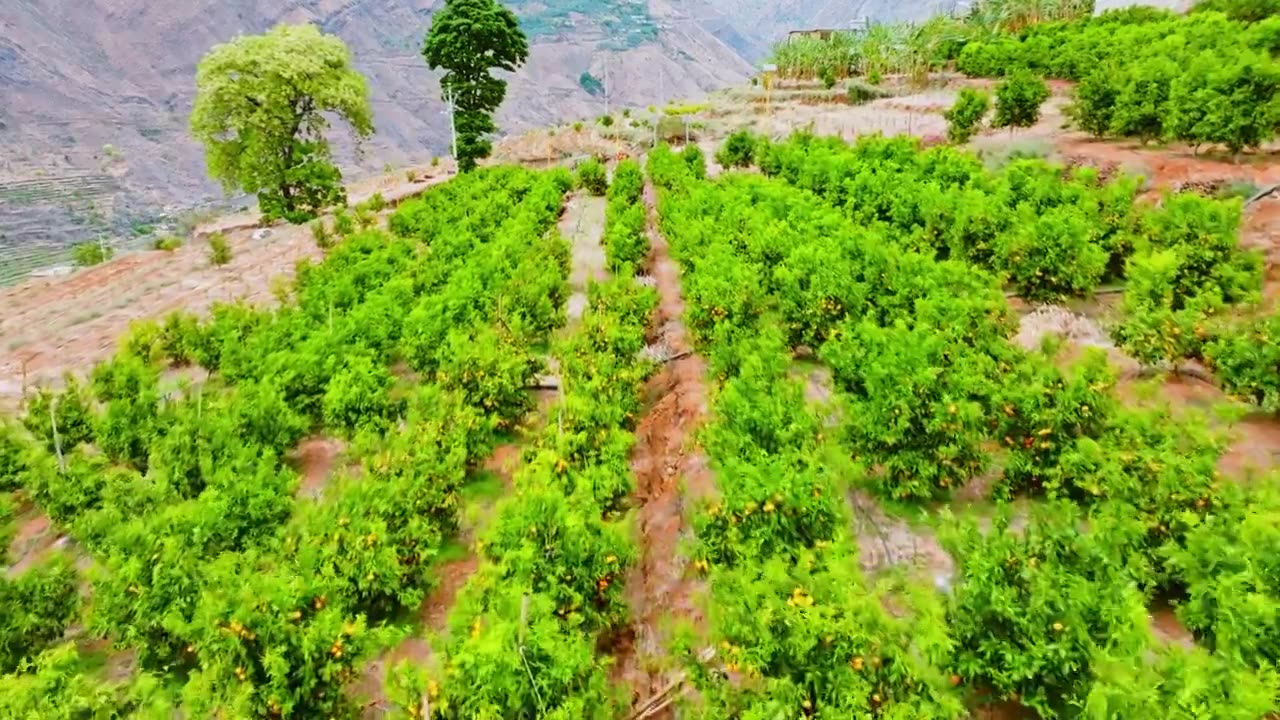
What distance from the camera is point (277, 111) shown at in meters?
31.5

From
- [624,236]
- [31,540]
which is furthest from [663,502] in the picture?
[624,236]

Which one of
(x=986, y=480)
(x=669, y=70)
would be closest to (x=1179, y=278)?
(x=986, y=480)

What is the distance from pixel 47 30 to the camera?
308ft

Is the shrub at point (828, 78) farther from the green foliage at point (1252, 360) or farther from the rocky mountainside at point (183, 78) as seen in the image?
the green foliage at point (1252, 360)

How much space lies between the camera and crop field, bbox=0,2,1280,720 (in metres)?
5.98

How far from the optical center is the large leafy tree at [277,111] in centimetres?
3052

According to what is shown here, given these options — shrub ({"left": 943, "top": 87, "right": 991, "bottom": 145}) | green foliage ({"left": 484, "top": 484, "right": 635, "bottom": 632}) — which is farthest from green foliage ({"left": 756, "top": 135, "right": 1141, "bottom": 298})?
green foliage ({"left": 484, "top": 484, "right": 635, "bottom": 632})

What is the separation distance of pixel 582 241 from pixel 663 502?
1626 cm

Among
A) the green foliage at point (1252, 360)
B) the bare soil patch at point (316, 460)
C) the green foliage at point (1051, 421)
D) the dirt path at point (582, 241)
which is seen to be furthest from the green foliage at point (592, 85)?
the green foliage at point (1051, 421)

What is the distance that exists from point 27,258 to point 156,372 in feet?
172

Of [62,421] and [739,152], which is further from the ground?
[739,152]

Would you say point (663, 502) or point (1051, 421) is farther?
point (663, 502)

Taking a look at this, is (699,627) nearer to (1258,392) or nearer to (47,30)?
(1258,392)

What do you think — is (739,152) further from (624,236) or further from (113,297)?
(113,297)
